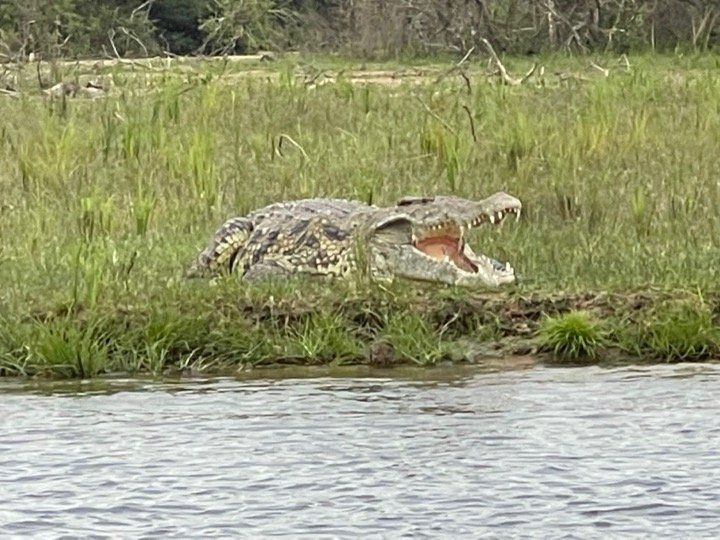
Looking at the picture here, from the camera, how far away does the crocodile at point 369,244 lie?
8211 mm

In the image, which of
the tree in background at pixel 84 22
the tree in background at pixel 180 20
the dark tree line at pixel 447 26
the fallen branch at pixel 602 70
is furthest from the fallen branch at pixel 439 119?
the tree in background at pixel 180 20

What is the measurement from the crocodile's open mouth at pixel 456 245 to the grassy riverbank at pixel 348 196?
209 millimetres

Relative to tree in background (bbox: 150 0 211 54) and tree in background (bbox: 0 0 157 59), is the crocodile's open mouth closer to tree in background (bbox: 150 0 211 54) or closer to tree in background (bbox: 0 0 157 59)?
tree in background (bbox: 0 0 157 59)

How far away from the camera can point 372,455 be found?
19.0ft

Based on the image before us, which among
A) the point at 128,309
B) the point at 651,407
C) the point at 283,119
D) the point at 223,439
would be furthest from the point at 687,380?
the point at 283,119

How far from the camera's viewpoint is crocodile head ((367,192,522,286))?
817cm

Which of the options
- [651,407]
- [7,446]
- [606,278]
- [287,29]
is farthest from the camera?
[287,29]

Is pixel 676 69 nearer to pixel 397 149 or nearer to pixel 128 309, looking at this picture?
pixel 397 149

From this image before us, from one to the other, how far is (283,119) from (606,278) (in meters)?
4.82

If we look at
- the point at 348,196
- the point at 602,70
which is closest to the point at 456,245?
the point at 348,196

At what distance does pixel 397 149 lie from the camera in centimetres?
1123

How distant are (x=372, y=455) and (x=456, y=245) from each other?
278cm

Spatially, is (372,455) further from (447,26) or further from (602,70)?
(447,26)

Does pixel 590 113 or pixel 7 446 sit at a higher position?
Result: pixel 590 113
